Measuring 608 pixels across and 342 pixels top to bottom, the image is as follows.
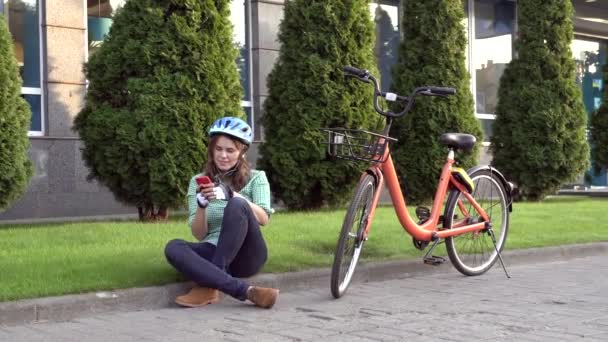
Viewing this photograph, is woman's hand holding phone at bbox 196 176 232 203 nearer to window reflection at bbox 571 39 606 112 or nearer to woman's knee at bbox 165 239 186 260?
woman's knee at bbox 165 239 186 260

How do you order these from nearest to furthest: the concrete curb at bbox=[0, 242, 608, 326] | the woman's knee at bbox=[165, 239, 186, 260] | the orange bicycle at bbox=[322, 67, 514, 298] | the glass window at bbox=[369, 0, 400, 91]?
the concrete curb at bbox=[0, 242, 608, 326] < the woman's knee at bbox=[165, 239, 186, 260] < the orange bicycle at bbox=[322, 67, 514, 298] < the glass window at bbox=[369, 0, 400, 91]

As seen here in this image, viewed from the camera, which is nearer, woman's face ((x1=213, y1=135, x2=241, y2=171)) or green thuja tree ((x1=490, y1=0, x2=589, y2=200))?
woman's face ((x1=213, y1=135, x2=241, y2=171))

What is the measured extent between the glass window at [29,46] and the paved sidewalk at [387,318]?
23.6 ft

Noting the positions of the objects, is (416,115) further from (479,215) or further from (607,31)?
(607,31)

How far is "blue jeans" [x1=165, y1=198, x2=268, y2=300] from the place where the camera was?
545cm

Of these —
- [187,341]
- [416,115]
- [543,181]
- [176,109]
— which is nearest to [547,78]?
[543,181]

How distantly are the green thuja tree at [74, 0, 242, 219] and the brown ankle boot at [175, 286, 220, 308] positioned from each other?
344cm

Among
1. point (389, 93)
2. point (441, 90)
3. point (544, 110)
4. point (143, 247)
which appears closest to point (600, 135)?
point (544, 110)

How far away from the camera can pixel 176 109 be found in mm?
9023

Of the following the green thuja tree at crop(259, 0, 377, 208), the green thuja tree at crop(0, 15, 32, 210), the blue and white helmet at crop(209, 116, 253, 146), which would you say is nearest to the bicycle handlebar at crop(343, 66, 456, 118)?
the blue and white helmet at crop(209, 116, 253, 146)

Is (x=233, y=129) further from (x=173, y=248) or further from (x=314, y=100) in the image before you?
(x=314, y=100)

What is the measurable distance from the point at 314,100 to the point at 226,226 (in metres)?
5.55

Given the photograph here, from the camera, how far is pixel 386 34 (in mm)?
17266

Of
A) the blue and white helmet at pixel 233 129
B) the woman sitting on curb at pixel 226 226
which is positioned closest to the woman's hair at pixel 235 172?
the woman sitting on curb at pixel 226 226
